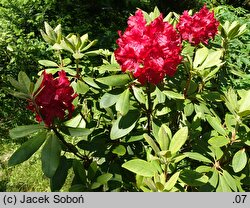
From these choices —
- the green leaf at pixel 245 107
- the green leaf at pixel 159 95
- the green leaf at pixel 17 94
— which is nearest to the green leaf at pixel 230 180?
the green leaf at pixel 245 107

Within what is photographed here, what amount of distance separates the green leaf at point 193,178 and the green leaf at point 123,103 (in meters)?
0.34

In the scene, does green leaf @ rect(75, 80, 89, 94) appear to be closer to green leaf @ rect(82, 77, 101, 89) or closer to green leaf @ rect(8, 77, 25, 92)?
green leaf @ rect(82, 77, 101, 89)

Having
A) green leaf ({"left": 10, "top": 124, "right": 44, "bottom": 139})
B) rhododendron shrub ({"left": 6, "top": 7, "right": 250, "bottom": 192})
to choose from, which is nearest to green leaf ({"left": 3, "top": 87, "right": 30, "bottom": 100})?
rhododendron shrub ({"left": 6, "top": 7, "right": 250, "bottom": 192})

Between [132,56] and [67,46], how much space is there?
1.57ft

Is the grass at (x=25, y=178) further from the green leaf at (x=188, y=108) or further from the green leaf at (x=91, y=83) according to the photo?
the green leaf at (x=188, y=108)

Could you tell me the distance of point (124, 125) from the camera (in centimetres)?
162

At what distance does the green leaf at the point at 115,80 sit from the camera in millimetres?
1526

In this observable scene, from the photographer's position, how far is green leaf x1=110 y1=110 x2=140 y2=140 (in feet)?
5.23

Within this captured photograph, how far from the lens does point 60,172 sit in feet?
5.35

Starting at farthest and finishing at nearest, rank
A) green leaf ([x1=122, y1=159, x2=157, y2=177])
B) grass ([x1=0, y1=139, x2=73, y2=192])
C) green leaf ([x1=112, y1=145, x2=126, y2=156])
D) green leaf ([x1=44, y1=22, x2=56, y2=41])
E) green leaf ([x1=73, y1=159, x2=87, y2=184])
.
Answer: grass ([x1=0, y1=139, x2=73, y2=192]) < green leaf ([x1=44, y1=22, x2=56, y2=41]) < green leaf ([x1=112, y1=145, x2=126, y2=156]) < green leaf ([x1=73, y1=159, x2=87, y2=184]) < green leaf ([x1=122, y1=159, x2=157, y2=177])

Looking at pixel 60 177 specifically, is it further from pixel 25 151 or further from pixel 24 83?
pixel 24 83

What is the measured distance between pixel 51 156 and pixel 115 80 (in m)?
0.40
